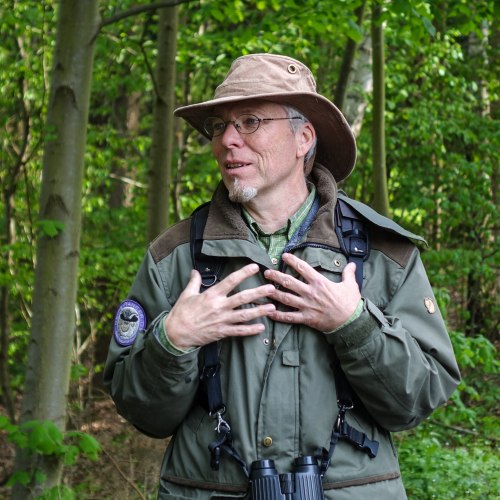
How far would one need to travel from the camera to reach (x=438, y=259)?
A: 9.33m

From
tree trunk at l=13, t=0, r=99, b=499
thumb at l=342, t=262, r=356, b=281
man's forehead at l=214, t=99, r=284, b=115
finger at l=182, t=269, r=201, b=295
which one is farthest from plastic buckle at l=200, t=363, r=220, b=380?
tree trunk at l=13, t=0, r=99, b=499

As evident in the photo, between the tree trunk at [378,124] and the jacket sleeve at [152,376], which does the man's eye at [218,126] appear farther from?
the tree trunk at [378,124]

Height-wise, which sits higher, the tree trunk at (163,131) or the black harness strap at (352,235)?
the tree trunk at (163,131)

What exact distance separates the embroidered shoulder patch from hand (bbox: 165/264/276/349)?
0.74ft

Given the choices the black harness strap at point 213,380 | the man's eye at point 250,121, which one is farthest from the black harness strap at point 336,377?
the man's eye at point 250,121

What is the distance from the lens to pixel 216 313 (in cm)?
246

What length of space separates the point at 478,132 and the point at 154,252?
904 centimetres

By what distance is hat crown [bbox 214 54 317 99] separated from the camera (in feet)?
9.16

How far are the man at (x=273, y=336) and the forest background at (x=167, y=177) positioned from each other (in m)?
2.73

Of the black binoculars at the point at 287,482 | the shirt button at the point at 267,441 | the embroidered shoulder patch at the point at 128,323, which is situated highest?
the embroidered shoulder patch at the point at 128,323

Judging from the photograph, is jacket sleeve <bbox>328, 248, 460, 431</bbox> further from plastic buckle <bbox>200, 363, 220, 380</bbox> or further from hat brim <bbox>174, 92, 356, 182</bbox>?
hat brim <bbox>174, 92, 356, 182</bbox>

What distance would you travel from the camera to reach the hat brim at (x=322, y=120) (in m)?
2.80

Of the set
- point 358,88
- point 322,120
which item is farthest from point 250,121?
point 358,88

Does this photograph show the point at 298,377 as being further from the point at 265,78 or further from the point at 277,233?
the point at 265,78
